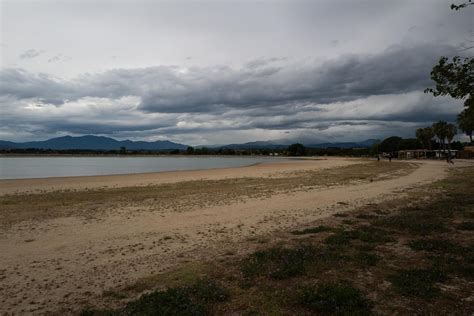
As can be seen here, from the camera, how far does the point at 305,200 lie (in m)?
14.5

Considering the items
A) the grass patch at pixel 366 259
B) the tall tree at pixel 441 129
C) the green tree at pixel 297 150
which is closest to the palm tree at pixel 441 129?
the tall tree at pixel 441 129

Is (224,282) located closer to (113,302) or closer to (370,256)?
(113,302)

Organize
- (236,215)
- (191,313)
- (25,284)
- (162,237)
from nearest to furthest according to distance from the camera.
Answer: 1. (191,313)
2. (25,284)
3. (162,237)
4. (236,215)

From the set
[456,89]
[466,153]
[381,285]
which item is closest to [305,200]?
[456,89]

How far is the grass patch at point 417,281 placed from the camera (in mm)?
4766

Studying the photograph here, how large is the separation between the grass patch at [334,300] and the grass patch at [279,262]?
0.72 meters

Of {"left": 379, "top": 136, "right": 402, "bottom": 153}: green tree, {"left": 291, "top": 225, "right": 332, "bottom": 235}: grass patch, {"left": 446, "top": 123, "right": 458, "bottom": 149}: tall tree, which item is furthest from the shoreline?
{"left": 379, "top": 136, "right": 402, "bottom": 153}: green tree

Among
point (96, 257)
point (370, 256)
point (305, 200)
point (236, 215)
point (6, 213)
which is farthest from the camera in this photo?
point (305, 200)

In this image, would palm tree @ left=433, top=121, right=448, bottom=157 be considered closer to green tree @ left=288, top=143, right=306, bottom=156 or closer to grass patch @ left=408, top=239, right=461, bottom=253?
grass patch @ left=408, top=239, right=461, bottom=253

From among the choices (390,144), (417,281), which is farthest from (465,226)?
(390,144)

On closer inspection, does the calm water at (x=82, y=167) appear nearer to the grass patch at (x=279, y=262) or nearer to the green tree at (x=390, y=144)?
the grass patch at (x=279, y=262)

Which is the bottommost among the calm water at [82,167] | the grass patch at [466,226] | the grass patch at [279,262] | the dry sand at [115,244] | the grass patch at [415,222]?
the calm water at [82,167]

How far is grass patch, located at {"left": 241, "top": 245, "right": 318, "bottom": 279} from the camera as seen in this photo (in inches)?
224

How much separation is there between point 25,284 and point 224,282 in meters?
3.48
